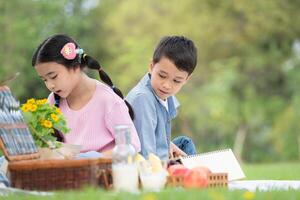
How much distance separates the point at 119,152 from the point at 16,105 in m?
0.70

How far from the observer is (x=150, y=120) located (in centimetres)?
542

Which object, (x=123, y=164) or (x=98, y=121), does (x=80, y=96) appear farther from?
(x=123, y=164)

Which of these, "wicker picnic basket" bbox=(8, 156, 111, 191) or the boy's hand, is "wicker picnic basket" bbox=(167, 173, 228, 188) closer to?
"wicker picnic basket" bbox=(8, 156, 111, 191)

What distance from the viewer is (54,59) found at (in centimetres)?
513

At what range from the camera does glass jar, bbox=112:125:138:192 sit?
441cm

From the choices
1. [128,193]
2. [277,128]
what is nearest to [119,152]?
[128,193]

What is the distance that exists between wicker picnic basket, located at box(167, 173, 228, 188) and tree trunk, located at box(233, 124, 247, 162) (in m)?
24.6

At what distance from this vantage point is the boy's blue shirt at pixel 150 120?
5.36 meters

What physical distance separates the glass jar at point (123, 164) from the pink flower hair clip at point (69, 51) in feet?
3.00

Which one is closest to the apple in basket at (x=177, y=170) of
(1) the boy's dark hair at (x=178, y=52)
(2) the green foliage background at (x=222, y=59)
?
(1) the boy's dark hair at (x=178, y=52)

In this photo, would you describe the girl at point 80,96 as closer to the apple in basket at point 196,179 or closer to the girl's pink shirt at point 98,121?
the girl's pink shirt at point 98,121

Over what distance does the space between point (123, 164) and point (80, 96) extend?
1099 mm

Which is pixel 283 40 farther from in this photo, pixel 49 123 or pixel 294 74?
pixel 49 123

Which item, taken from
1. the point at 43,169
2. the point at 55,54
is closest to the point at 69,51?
the point at 55,54
